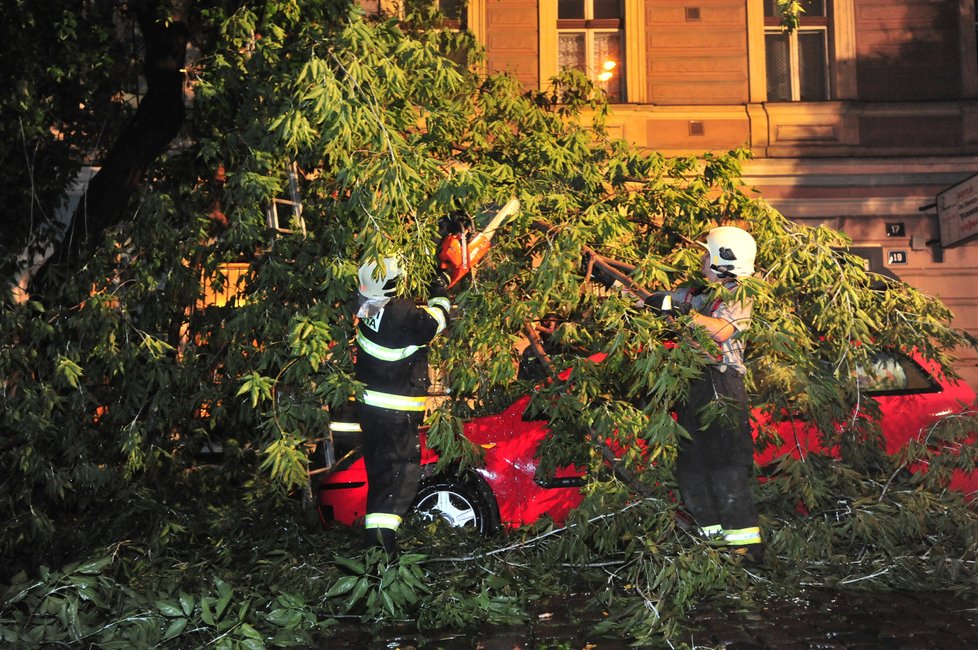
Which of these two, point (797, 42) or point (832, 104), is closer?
point (832, 104)

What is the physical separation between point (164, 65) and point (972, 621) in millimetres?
6086

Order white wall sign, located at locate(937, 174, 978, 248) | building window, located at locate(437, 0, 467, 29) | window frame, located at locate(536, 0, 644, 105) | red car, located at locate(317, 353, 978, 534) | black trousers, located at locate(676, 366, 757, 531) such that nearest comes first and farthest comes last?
black trousers, located at locate(676, 366, 757, 531) < red car, located at locate(317, 353, 978, 534) < white wall sign, located at locate(937, 174, 978, 248) < building window, located at locate(437, 0, 467, 29) < window frame, located at locate(536, 0, 644, 105)

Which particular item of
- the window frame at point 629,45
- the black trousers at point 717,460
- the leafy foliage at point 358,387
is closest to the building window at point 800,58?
the window frame at point 629,45

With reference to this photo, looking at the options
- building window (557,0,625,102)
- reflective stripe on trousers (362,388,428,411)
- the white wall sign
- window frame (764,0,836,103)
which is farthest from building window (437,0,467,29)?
reflective stripe on trousers (362,388,428,411)

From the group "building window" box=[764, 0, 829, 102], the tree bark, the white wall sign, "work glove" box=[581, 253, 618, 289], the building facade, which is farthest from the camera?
"building window" box=[764, 0, 829, 102]

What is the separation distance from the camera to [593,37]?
46.4 ft

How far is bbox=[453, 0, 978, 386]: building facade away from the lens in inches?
531

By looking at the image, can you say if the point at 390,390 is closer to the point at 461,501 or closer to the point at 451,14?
the point at 461,501

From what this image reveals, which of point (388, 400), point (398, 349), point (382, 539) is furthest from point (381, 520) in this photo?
point (398, 349)

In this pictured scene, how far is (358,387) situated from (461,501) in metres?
1.57

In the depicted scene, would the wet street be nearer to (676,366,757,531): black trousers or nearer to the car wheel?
(676,366,757,531): black trousers

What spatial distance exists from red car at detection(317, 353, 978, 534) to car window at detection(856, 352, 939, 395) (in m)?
0.12

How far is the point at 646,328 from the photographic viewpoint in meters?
5.16

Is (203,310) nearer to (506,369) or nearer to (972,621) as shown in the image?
(506,369)
